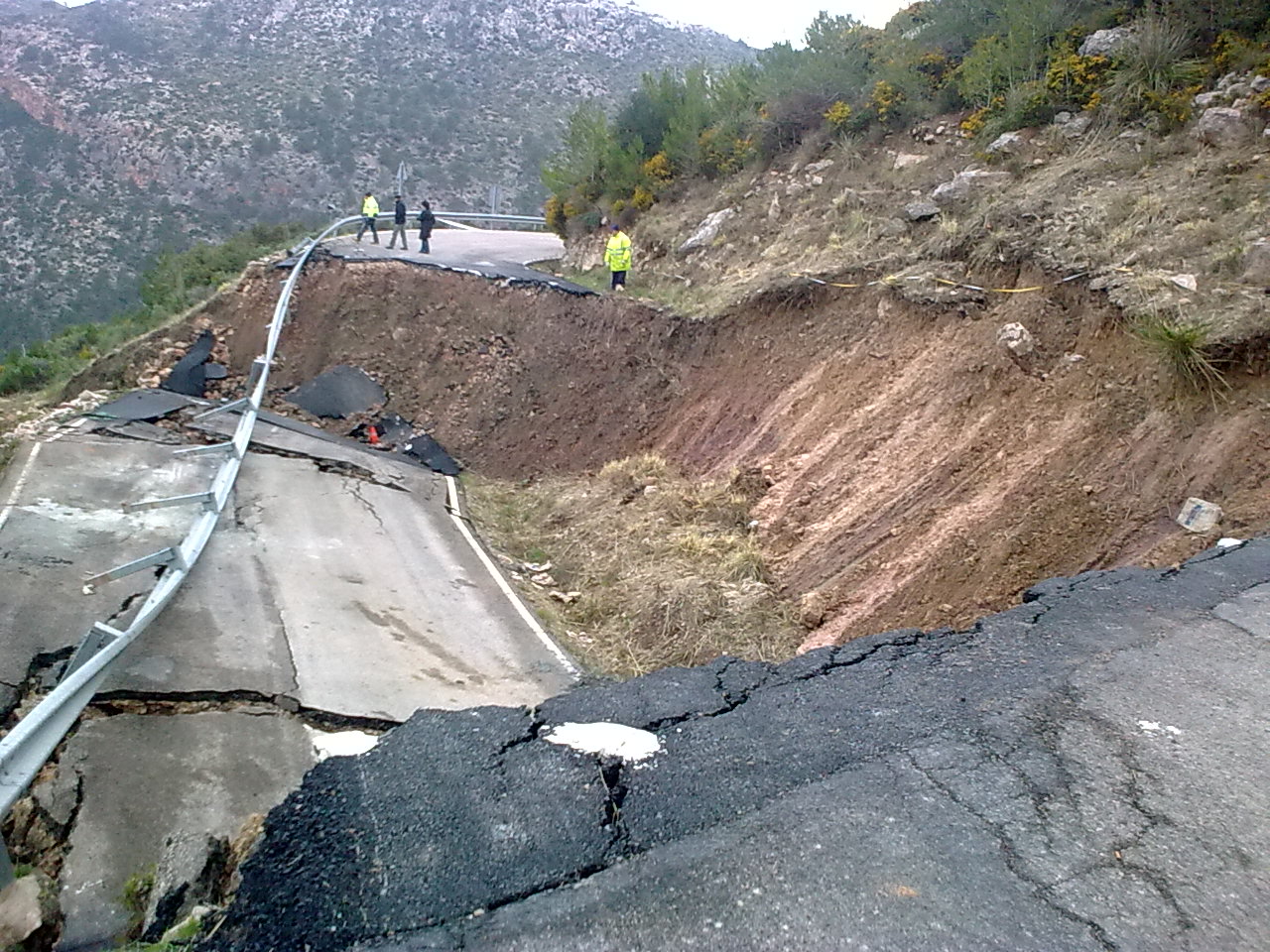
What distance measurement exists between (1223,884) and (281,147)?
56890 mm

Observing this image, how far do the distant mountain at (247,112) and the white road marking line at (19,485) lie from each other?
102ft

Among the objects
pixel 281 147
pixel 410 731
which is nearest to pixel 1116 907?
pixel 410 731

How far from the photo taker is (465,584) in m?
10.3

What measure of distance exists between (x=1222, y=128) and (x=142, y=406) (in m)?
15.7

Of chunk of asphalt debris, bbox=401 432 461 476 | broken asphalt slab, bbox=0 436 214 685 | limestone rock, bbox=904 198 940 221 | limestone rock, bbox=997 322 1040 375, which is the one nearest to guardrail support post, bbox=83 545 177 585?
broken asphalt slab, bbox=0 436 214 685

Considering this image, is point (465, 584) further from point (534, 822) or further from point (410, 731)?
point (534, 822)

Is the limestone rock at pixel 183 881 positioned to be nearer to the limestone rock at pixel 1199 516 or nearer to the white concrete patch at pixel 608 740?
the white concrete patch at pixel 608 740

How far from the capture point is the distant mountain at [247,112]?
4388 cm

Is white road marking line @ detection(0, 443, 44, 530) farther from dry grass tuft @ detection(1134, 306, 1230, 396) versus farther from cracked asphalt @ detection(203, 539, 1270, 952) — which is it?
dry grass tuft @ detection(1134, 306, 1230, 396)

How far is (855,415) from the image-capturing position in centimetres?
1104

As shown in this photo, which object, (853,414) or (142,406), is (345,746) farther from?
(142,406)

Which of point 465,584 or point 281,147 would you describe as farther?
point 281,147

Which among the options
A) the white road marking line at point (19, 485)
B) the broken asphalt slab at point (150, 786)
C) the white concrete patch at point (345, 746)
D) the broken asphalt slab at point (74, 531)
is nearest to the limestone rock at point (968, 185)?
the broken asphalt slab at point (74, 531)

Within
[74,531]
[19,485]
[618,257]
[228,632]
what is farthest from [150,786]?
[618,257]
